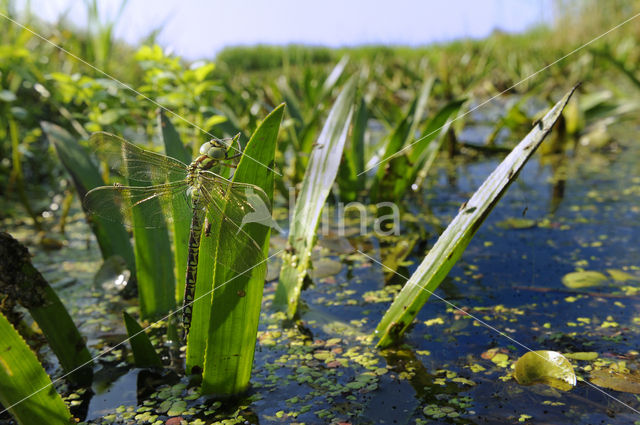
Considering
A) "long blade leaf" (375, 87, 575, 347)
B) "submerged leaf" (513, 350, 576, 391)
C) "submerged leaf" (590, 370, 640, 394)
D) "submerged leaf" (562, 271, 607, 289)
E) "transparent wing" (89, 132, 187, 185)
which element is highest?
"transparent wing" (89, 132, 187, 185)

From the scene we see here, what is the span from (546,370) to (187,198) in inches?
41.0

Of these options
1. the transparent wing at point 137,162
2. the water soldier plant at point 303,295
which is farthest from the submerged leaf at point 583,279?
the transparent wing at point 137,162

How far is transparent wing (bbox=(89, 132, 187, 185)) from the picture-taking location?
1.40 meters

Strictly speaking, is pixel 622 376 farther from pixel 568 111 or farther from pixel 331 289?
pixel 568 111

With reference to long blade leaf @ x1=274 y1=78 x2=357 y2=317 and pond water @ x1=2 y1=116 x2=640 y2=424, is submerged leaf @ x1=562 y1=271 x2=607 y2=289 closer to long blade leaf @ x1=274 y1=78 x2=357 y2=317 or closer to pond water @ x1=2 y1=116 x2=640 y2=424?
pond water @ x1=2 y1=116 x2=640 y2=424

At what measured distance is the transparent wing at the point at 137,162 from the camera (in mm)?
1404

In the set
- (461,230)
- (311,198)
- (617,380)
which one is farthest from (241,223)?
(617,380)

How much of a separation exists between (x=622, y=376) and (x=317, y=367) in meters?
0.81

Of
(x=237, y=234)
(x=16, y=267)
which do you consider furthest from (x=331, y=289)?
(x=16, y=267)

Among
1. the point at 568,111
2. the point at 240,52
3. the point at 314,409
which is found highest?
the point at 240,52

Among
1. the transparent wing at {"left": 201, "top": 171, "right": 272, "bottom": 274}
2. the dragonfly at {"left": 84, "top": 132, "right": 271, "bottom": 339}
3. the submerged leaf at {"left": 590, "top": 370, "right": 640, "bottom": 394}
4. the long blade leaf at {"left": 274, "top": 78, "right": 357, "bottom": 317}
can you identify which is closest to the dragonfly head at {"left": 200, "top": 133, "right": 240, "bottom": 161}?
the dragonfly at {"left": 84, "top": 132, "right": 271, "bottom": 339}

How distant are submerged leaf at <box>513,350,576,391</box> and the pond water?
2 centimetres

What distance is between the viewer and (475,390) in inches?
53.2

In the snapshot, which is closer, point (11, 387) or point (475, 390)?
point (11, 387)
